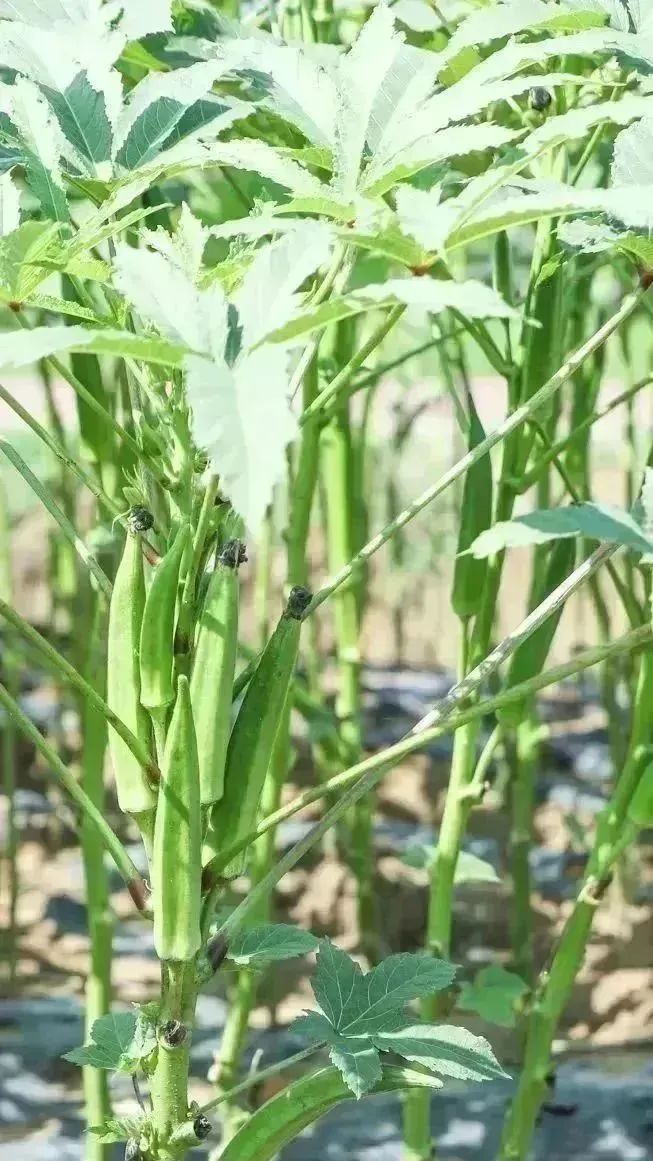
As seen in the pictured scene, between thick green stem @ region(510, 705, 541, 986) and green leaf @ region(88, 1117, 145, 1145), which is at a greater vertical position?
thick green stem @ region(510, 705, 541, 986)

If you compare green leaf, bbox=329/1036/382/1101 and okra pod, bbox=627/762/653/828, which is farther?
okra pod, bbox=627/762/653/828

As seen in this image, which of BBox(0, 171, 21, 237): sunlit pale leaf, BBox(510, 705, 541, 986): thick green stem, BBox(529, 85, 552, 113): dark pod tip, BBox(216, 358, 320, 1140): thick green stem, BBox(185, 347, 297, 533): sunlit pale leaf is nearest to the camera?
BBox(185, 347, 297, 533): sunlit pale leaf

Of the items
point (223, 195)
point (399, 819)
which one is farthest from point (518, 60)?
point (399, 819)

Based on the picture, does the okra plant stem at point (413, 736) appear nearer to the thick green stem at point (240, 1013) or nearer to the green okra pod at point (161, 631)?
the green okra pod at point (161, 631)

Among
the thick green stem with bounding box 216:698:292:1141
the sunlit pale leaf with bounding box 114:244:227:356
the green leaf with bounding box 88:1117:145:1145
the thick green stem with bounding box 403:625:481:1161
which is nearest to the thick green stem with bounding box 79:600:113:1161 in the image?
the thick green stem with bounding box 216:698:292:1141

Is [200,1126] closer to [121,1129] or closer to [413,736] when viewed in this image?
[121,1129]

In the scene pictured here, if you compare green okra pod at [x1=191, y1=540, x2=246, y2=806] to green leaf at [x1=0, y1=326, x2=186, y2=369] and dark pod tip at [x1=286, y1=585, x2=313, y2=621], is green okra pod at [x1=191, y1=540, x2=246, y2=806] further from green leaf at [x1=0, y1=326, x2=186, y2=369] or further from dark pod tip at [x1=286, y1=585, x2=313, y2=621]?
green leaf at [x1=0, y1=326, x2=186, y2=369]

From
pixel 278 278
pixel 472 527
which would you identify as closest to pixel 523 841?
pixel 472 527
